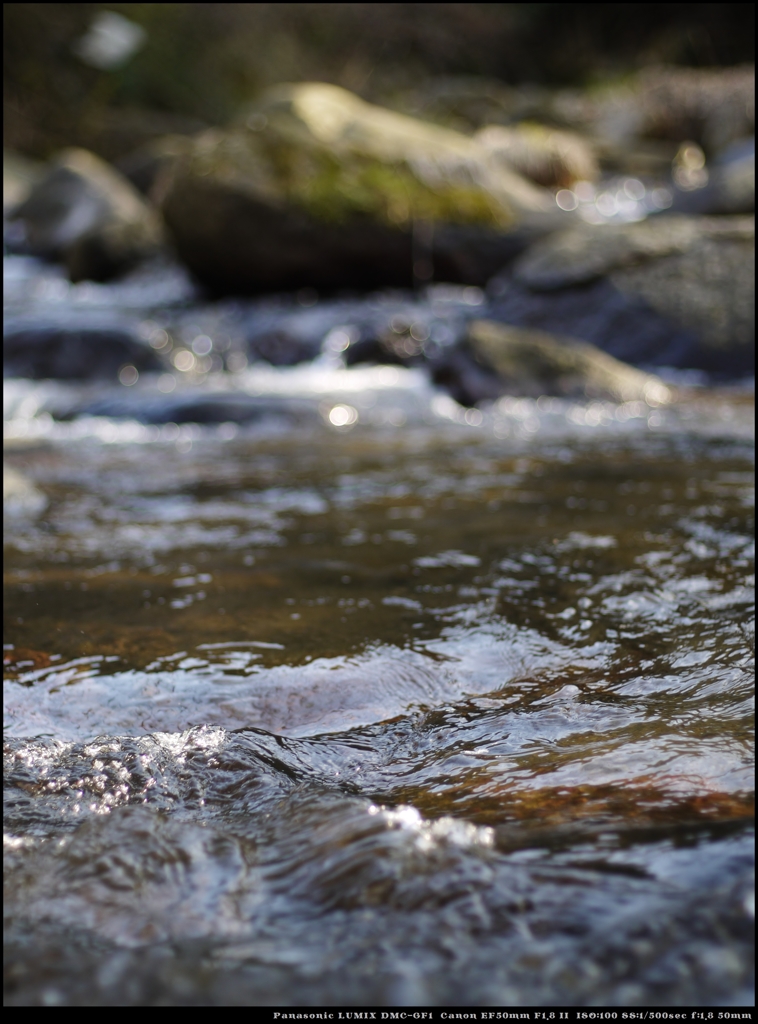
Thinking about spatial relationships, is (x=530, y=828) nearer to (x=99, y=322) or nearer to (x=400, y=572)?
(x=400, y=572)

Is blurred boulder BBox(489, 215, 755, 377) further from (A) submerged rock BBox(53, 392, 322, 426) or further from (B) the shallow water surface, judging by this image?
(B) the shallow water surface

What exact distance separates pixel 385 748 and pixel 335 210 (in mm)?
7654

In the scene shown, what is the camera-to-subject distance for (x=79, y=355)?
23.1 ft

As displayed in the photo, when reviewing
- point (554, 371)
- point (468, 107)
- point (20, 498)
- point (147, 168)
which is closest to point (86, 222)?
point (147, 168)

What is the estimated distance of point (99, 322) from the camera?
729 cm

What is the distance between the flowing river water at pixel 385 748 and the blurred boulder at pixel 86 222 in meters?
7.73

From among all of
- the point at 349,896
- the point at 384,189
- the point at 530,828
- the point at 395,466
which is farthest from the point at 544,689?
the point at 384,189

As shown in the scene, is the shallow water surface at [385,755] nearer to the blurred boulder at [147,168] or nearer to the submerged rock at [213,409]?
the submerged rock at [213,409]

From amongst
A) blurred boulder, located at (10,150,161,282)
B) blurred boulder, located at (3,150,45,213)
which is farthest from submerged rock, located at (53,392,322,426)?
blurred boulder, located at (3,150,45,213)

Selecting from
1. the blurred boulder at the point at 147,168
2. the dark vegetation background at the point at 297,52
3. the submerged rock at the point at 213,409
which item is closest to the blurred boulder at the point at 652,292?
the submerged rock at the point at 213,409

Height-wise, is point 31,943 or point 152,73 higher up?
point 152,73

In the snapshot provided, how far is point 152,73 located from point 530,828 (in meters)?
22.1

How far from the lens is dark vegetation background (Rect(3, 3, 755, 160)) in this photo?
64.3ft
